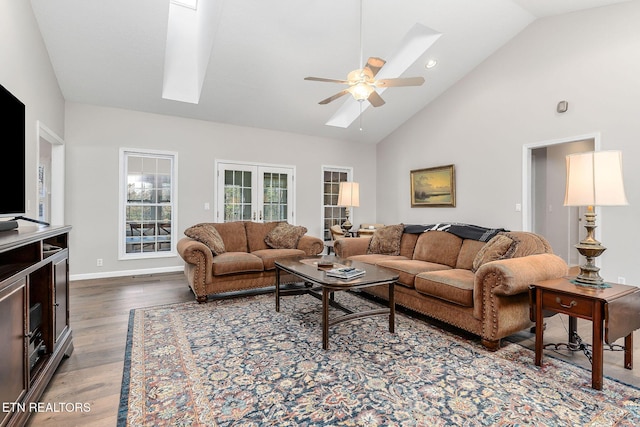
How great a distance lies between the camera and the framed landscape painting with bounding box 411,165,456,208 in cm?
572

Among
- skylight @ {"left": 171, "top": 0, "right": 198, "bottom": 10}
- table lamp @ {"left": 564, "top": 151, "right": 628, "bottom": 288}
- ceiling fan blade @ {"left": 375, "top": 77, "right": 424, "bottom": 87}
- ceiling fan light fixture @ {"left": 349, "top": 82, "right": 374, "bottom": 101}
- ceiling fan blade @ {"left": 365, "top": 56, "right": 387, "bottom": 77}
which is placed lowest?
table lamp @ {"left": 564, "top": 151, "right": 628, "bottom": 288}

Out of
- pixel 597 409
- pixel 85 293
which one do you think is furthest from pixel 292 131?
pixel 597 409

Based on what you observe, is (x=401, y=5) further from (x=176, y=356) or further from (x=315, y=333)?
(x=176, y=356)

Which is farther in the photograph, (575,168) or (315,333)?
(315,333)

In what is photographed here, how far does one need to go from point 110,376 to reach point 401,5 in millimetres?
4722

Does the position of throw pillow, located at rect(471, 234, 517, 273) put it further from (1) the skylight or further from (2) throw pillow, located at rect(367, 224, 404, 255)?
(1) the skylight

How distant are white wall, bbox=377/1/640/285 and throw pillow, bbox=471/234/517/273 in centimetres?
194

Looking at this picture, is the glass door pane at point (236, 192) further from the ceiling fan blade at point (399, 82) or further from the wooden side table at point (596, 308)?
the wooden side table at point (596, 308)

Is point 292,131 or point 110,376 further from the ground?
point 292,131

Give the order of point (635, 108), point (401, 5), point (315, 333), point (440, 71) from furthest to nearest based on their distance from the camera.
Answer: point (440, 71) → point (401, 5) → point (635, 108) → point (315, 333)

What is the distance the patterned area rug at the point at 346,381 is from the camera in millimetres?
1742

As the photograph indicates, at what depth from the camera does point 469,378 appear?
213cm

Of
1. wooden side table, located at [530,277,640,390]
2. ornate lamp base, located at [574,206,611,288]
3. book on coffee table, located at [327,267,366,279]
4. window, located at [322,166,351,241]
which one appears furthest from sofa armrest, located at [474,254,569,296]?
window, located at [322,166,351,241]

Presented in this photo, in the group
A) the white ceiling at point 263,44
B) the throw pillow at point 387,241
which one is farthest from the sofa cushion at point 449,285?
the white ceiling at point 263,44
